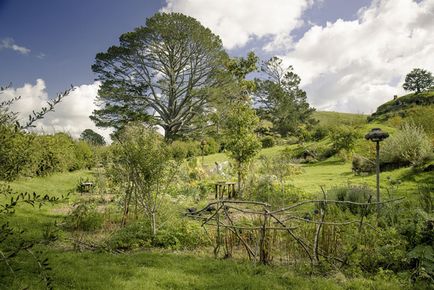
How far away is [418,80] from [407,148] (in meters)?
38.9

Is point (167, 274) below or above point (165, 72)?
below

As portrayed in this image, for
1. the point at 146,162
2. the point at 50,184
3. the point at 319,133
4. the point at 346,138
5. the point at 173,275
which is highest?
the point at 319,133

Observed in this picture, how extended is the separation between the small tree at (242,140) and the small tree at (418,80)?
1655 inches

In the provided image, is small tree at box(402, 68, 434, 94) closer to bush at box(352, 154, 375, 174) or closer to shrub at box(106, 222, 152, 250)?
bush at box(352, 154, 375, 174)

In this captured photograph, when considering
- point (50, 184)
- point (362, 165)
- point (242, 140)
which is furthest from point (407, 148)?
point (50, 184)

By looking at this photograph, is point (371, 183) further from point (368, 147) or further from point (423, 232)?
point (368, 147)

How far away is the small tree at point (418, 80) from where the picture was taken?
4406 cm

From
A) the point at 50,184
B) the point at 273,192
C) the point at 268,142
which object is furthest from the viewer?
the point at 268,142

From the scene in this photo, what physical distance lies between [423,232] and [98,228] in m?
5.69

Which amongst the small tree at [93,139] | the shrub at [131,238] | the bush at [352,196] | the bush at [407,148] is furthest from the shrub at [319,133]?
the shrub at [131,238]

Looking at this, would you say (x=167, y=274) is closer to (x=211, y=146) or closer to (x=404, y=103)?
(x=211, y=146)

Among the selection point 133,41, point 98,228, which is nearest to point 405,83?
point 133,41

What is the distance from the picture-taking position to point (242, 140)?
10.6 m

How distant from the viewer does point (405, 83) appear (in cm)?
4588
